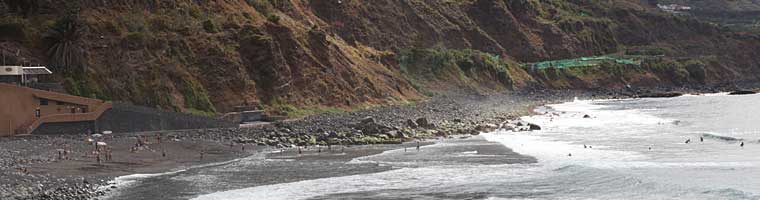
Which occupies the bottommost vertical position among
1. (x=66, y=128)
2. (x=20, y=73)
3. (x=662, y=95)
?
(x=66, y=128)

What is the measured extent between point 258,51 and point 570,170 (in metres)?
31.2

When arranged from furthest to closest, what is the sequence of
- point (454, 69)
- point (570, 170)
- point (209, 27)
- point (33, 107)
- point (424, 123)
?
point (454, 69) → point (209, 27) → point (424, 123) → point (33, 107) → point (570, 170)

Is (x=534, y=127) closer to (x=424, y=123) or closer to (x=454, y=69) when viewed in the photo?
(x=424, y=123)

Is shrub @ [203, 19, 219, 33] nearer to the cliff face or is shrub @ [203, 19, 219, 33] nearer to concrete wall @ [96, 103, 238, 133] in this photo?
the cliff face

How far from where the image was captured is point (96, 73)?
5725 cm

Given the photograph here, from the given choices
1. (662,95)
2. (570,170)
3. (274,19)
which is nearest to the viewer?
(570,170)

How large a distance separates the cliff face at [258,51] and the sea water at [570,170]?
1607 centimetres

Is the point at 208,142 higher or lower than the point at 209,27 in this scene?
lower

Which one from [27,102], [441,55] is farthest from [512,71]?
[27,102]

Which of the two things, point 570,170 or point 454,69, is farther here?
point 454,69

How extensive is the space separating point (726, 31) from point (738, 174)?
14143 cm

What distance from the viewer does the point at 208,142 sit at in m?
48.8

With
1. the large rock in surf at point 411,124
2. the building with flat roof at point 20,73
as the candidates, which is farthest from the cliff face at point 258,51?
the large rock in surf at point 411,124

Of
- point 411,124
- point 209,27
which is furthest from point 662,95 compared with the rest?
point 209,27
